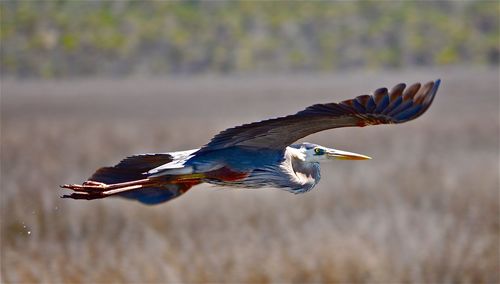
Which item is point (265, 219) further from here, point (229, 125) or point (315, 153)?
point (315, 153)

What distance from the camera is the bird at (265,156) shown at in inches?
103

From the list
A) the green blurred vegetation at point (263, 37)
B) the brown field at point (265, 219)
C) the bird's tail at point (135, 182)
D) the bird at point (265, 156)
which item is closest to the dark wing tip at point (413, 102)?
the bird at point (265, 156)

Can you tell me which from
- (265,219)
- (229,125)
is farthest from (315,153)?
(229,125)

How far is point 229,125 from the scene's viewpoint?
43.9ft

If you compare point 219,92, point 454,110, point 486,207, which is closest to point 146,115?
point 219,92

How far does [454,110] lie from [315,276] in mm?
8431

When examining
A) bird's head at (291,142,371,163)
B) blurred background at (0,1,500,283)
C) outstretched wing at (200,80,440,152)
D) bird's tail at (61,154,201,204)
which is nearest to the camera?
outstretched wing at (200,80,440,152)

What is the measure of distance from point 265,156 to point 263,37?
20509 mm

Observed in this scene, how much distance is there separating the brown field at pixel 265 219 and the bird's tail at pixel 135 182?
2.60 m

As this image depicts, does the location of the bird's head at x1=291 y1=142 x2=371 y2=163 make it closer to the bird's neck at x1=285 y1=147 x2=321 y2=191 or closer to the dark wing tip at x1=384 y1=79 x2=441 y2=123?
the bird's neck at x1=285 y1=147 x2=321 y2=191

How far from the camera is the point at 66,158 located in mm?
10328

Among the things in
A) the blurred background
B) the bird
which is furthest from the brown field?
the bird

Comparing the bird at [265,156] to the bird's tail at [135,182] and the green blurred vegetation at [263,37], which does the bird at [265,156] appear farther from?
the green blurred vegetation at [263,37]

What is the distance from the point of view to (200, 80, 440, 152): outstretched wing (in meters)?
2.56
